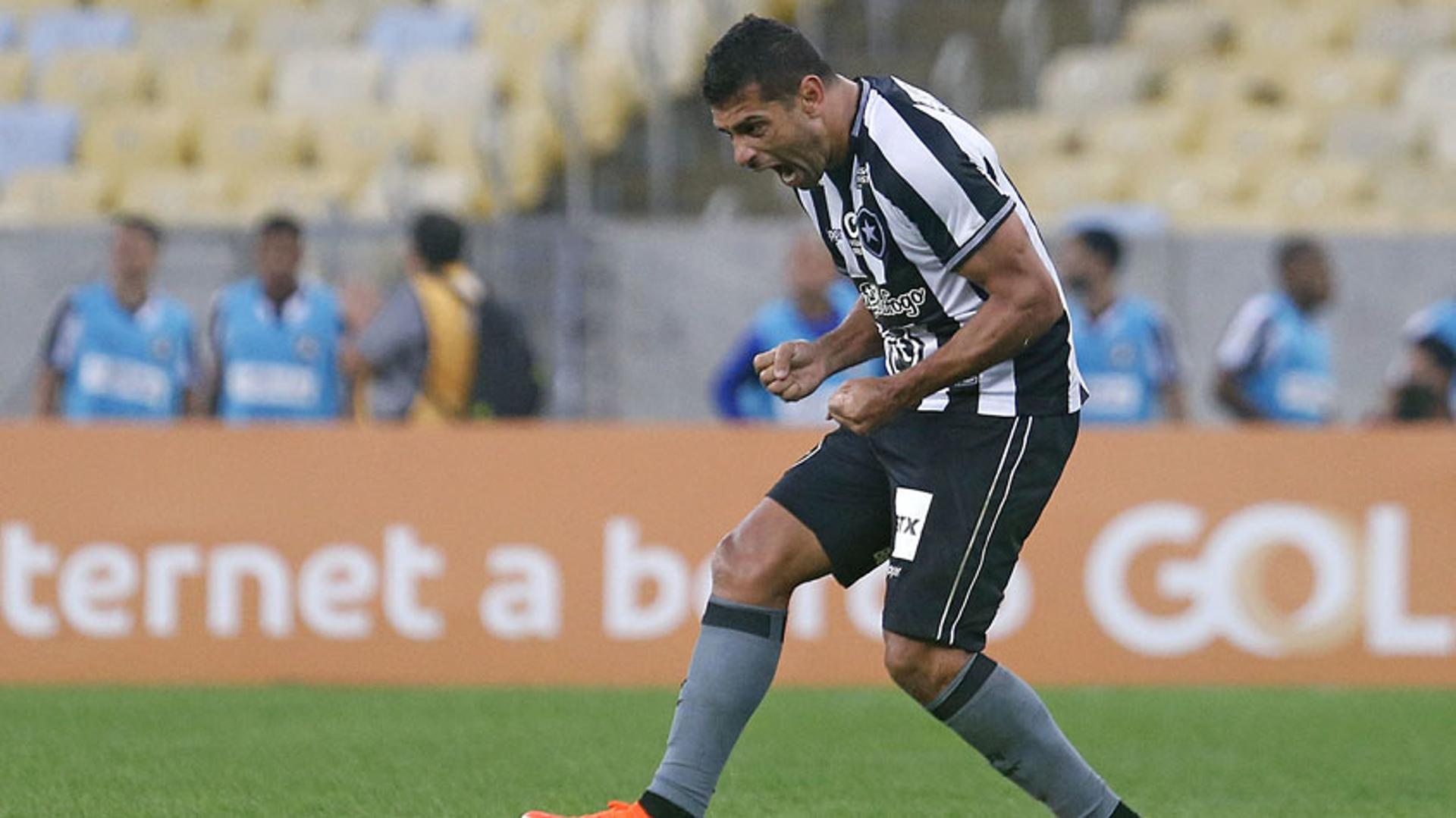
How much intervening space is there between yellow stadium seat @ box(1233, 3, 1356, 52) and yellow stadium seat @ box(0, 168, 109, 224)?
802cm

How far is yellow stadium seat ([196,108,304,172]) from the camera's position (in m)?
16.0

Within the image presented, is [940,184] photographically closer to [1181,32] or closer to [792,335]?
[792,335]

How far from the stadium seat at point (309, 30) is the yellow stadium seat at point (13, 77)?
1.68 meters

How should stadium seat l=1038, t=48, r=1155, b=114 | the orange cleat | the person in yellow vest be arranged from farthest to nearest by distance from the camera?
stadium seat l=1038, t=48, r=1155, b=114, the person in yellow vest, the orange cleat

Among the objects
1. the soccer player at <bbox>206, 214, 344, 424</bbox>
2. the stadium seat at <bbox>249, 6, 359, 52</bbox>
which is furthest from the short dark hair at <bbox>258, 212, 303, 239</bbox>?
the stadium seat at <bbox>249, 6, 359, 52</bbox>

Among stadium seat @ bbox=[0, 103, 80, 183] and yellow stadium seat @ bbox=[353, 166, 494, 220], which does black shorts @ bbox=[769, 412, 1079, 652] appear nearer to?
yellow stadium seat @ bbox=[353, 166, 494, 220]

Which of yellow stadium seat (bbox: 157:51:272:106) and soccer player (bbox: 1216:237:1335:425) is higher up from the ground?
yellow stadium seat (bbox: 157:51:272:106)

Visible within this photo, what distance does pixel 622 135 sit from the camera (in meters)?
15.9

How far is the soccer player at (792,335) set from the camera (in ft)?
38.0

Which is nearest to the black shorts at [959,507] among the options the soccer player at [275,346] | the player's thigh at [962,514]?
the player's thigh at [962,514]

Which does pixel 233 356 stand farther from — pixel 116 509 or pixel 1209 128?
pixel 1209 128

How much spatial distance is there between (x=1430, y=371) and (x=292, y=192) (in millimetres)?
7231

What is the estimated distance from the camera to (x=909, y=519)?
18.1 ft

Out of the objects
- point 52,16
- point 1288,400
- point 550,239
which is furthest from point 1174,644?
point 52,16
